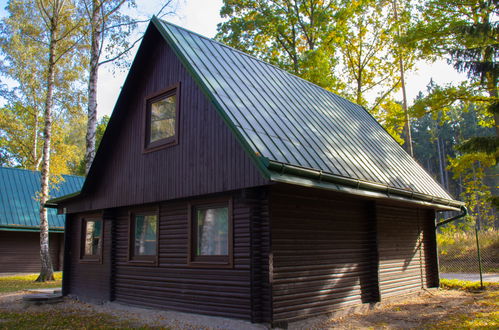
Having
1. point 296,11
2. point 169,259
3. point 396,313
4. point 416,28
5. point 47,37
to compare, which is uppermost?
point 296,11

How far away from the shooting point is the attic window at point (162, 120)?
998 centimetres

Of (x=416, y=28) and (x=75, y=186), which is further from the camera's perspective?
(x=75, y=186)

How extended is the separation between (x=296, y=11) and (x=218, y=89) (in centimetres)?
1848

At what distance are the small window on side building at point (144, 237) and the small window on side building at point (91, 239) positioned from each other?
1804 millimetres

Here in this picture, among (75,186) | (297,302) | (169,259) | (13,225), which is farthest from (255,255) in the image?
(75,186)

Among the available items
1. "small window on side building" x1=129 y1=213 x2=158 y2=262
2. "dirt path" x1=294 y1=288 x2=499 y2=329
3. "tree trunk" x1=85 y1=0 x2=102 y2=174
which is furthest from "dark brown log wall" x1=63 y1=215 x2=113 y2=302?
"dirt path" x1=294 y1=288 x2=499 y2=329

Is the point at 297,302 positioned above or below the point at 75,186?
below

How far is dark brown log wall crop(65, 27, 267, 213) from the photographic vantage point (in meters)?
8.25

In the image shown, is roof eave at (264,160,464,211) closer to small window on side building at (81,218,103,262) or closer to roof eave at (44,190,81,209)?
small window on side building at (81,218,103,262)

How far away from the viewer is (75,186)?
2745 cm

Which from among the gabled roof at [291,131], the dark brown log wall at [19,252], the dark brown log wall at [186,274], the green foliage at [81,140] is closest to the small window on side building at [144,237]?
the dark brown log wall at [186,274]

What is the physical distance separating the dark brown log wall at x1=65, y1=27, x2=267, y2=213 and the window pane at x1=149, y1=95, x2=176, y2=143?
1.05ft

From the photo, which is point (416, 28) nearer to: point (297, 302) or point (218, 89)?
point (218, 89)

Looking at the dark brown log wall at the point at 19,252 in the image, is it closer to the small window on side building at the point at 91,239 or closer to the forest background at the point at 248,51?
the forest background at the point at 248,51
